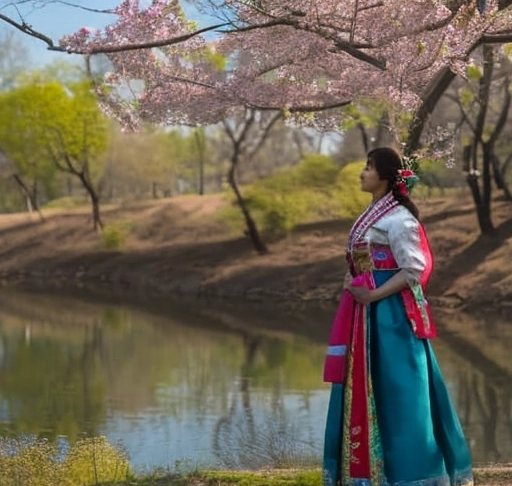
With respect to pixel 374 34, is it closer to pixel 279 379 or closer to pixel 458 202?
pixel 279 379

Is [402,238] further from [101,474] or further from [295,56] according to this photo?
[295,56]

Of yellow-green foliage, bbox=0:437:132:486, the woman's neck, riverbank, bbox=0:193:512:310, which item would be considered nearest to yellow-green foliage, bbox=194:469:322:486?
yellow-green foliage, bbox=0:437:132:486

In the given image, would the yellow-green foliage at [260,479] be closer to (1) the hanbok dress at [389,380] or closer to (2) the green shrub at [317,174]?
(1) the hanbok dress at [389,380]

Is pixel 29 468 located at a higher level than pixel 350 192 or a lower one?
lower

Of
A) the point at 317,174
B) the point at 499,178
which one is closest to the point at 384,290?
the point at 499,178

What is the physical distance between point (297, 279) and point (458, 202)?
18.4 feet

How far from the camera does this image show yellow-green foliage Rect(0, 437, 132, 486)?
4.82 m

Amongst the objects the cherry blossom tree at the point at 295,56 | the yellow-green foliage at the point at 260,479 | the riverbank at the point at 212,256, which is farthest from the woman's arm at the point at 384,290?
the riverbank at the point at 212,256

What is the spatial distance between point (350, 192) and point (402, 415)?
20.7m

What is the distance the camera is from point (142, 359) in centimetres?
1396

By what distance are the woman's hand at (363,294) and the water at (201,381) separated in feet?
7.30

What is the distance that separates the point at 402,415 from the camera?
12.4 ft

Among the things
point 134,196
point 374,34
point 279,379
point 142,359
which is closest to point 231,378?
point 279,379

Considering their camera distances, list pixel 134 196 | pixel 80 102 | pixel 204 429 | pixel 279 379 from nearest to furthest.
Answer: pixel 204 429 < pixel 279 379 < pixel 80 102 < pixel 134 196
